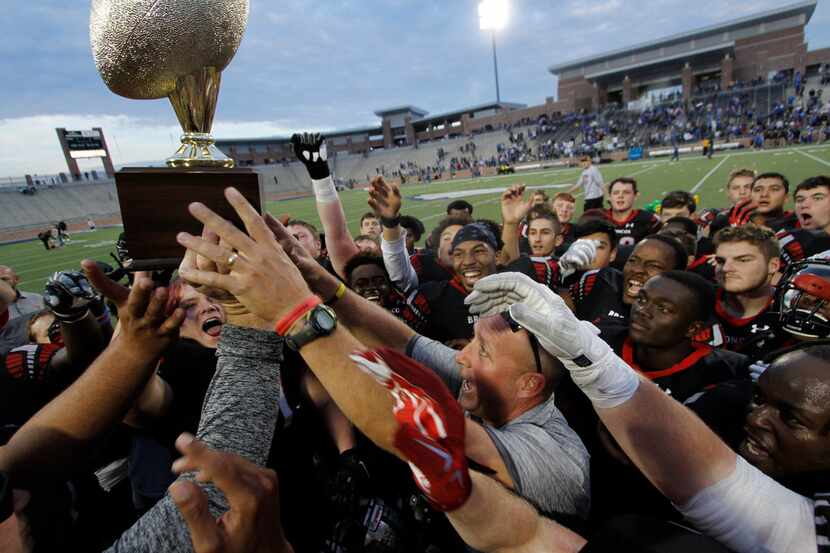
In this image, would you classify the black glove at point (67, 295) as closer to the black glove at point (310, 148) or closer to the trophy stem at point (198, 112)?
the trophy stem at point (198, 112)

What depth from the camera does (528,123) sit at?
178 ft

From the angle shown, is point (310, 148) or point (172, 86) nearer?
point (172, 86)

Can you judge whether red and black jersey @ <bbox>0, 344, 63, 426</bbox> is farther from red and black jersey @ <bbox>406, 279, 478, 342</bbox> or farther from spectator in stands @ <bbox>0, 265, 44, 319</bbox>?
spectator in stands @ <bbox>0, 265, 44, 319</bbox>

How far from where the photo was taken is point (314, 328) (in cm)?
88

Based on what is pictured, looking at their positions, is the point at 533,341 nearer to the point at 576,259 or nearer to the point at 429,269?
the point at 576,259

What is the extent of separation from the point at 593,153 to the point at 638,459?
4052 cm

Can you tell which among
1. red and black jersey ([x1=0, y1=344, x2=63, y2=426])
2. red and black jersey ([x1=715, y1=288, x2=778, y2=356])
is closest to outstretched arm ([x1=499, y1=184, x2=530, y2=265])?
red and black jersey ([x1=715, y1=288, x2=778, y2=356])

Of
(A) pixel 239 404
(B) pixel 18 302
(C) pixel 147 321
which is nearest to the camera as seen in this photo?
(A) pixel 239 404

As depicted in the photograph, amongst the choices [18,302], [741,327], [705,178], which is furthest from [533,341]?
[705,178]

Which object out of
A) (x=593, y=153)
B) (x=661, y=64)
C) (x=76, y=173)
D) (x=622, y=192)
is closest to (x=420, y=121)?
(x=661, y=64)

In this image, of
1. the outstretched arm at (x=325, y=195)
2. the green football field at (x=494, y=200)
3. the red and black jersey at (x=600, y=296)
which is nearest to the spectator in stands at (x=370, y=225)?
the outstretched arm at (x=325, y=195)

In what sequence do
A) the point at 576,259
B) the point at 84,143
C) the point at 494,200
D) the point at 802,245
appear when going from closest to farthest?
the point at 576,259, the point at 802,245, the point at 494,200, the point at 84,143

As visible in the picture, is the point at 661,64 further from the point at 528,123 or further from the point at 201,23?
the point at 201,23

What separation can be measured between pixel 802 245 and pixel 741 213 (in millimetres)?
2207
